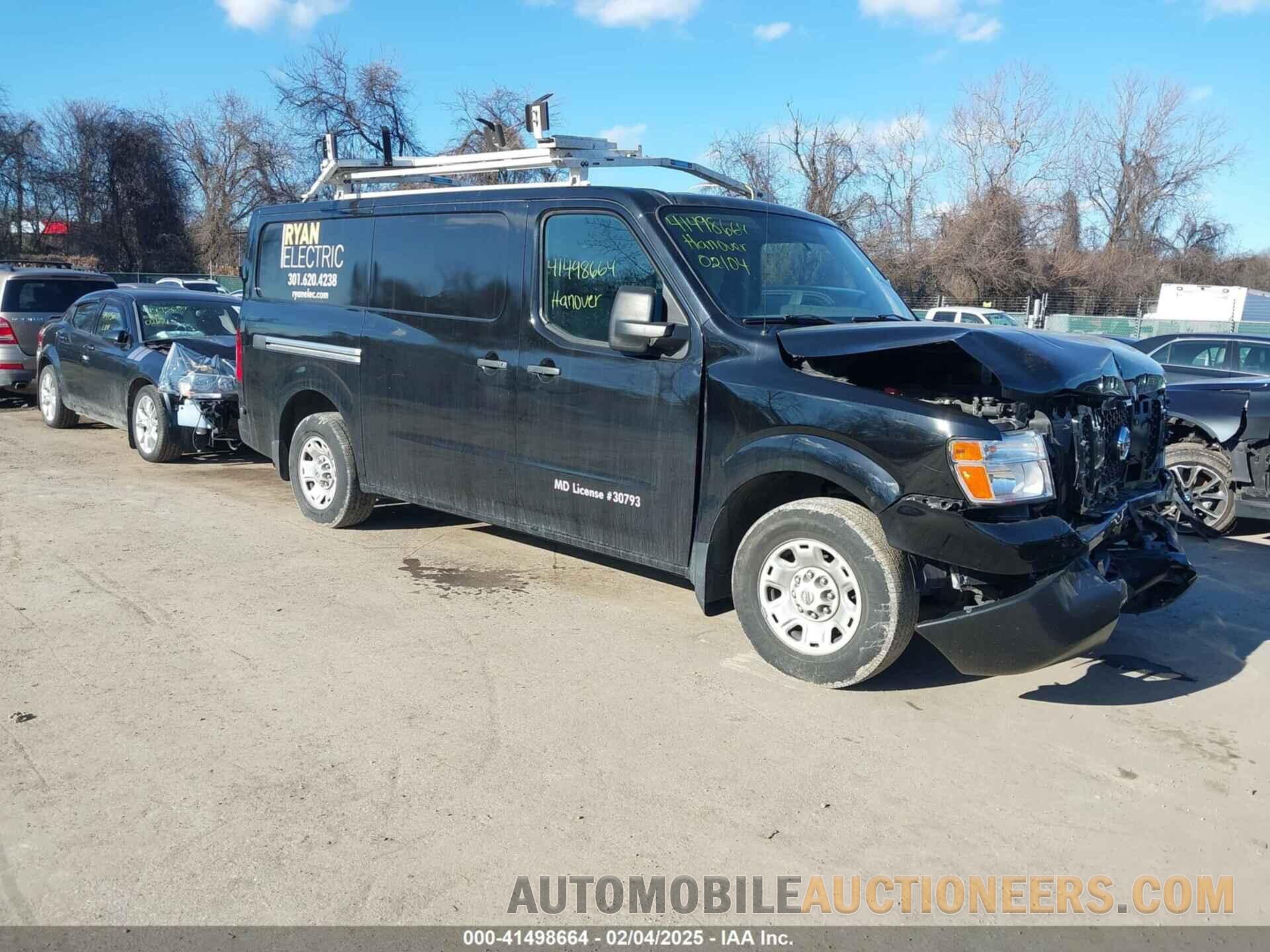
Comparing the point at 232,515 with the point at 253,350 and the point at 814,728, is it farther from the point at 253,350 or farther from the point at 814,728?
the point at 814,728

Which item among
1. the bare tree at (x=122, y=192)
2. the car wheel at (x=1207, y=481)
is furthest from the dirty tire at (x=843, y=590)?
the bare tree at (x=122, y=192)

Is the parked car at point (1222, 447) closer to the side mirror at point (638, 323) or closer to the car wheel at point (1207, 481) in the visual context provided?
the car wheel at point (1207, 481)

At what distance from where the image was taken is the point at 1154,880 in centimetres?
319

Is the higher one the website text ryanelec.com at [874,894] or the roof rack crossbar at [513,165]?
the roof rack crossbar at [513,165]

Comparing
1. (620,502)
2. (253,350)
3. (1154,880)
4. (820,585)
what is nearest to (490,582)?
(620,502)

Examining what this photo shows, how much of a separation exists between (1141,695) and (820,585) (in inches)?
62.2

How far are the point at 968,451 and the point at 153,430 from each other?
26.6ft

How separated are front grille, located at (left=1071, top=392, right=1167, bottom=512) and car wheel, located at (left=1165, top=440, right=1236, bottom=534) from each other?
9.97 feet

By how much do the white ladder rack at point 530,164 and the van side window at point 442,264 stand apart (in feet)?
1.07

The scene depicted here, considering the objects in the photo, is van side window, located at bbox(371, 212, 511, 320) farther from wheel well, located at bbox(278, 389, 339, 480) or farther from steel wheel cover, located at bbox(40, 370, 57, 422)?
steel wheel cover, located at bbox(40, 370, 57, 422)

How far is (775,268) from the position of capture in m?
5.31

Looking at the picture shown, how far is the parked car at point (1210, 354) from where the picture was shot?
1053cm

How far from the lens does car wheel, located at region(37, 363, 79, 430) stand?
1162cm

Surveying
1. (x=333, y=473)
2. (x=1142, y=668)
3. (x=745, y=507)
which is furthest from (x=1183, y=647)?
(x=333, y=473)
